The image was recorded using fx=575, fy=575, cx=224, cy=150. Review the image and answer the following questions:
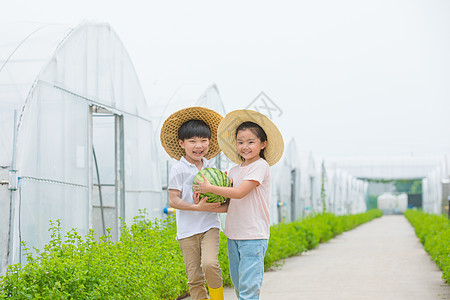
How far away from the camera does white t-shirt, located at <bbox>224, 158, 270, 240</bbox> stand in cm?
392

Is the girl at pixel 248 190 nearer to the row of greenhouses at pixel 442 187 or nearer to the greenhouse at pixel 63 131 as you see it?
the greenhouse at pixel 63 131

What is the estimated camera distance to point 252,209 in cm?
398

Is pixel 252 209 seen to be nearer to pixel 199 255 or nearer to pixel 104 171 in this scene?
pixel 199 255

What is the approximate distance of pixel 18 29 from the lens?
Answer: 678 centimetres

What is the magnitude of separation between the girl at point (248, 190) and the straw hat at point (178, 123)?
22 centimetres

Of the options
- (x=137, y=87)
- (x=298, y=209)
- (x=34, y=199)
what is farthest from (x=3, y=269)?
(x=298, y=209)

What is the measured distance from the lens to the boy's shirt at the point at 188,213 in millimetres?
3977

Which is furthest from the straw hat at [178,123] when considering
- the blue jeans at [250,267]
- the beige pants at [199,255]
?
the blue jeans at [250,267]

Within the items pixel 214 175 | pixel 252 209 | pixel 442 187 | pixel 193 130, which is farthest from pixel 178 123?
pixel 442 187

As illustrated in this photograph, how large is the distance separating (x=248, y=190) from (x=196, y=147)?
0.51m

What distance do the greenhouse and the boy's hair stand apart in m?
1.93

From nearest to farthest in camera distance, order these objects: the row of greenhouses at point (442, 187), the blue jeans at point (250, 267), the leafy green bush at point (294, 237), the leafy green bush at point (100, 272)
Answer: the leafy green bush at point (100, 272) < the blue jeans at point (250, 267) < the leafy green bush at point (294, 237) < the row of greenhouses at point (442, 187)

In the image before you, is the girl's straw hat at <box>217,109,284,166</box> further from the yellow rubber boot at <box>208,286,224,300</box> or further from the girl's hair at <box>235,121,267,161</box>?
the yellow rubber boot at <box>208,286,224,300</box>

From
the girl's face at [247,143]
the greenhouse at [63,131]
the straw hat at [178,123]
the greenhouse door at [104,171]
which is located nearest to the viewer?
the girl's face at [247,143]
